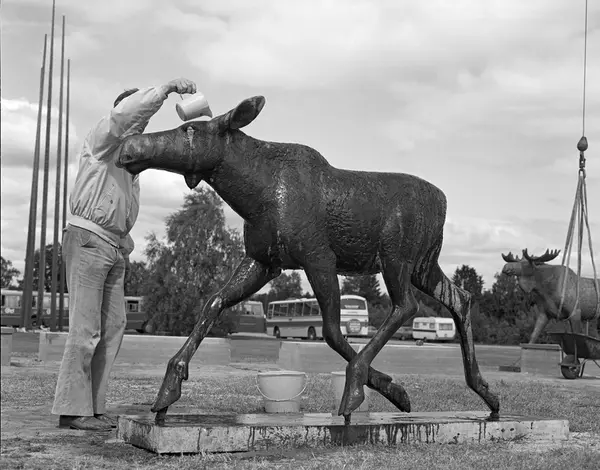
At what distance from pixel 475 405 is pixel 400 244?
3364mm

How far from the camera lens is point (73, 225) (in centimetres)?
603

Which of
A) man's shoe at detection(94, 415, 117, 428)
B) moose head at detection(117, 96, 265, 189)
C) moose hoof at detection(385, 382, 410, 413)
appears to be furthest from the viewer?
man's shoe at detection(94, 415, 117, 428)

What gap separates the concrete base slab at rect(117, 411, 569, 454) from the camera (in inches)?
183

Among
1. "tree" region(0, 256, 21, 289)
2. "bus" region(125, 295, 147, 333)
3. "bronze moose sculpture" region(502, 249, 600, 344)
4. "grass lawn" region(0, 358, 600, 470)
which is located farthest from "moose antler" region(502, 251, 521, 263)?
"tree" region(0, 256, 21, 289)

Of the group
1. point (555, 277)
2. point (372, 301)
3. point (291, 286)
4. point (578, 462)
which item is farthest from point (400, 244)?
point (291, 286)

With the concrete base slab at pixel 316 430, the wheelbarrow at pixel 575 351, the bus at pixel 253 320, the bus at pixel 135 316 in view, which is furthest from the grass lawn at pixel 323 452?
the bus at pixel 253 320

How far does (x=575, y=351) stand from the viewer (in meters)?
13.6

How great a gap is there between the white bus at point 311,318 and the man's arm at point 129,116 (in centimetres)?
3697

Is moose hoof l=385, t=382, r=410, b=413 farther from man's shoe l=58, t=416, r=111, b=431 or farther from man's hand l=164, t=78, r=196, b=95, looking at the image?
man's hand l=164, t=78, r=196, b=95

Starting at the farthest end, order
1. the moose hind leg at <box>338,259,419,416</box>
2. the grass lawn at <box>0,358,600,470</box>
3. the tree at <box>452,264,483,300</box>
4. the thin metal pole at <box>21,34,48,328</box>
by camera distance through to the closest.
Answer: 1. the tree at <box>452,264,483,300</box>
2. the thin metal pole at <box>21,34,48,328</box>
3. the moose hind leg at <box>338,259,419,416</box>
4. the grass lawn at <box>0,358,600,470</box>

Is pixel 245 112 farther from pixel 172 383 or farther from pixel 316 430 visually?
pixel 316 430

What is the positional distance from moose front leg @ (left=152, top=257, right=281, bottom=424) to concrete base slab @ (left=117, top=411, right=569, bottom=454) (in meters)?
0.16

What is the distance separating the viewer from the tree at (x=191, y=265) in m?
35.9

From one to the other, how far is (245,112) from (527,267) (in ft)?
43.2
